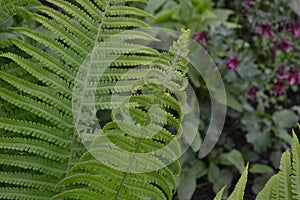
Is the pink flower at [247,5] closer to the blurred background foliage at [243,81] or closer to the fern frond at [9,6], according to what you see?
the blurred background foliage at [243,81]

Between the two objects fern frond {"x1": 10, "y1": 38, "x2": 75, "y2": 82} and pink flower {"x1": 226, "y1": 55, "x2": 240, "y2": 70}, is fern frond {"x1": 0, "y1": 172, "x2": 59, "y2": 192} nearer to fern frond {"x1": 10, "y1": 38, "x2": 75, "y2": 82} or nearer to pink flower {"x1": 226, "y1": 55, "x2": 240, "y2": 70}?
fern frond {"x1": 10, "y1": 38, "x2": 75, "y2": 82}

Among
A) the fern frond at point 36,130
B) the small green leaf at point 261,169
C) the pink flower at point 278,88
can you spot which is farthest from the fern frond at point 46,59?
the pink flower at point 278,88

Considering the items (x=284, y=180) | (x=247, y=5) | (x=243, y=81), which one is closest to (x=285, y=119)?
(x=243, y=81)

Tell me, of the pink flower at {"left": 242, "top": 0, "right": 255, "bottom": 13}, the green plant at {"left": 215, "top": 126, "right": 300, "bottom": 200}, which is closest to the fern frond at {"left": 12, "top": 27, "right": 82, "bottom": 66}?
the green plant at {"left": 215, "top": 126, "right": 300, "bottom": 200}

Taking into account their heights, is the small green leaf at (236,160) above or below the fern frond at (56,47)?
above

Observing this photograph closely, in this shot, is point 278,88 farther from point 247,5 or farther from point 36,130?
point 36,130

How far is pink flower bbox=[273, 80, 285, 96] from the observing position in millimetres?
2289

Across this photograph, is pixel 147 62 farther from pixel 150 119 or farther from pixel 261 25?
pixel 261 25

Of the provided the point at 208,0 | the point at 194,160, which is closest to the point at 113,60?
the point at 194,160

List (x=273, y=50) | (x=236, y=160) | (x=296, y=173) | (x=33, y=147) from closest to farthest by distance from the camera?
(x=296, y=173) < (x=33, y=147) < (x=236, y=160) < (x=273, y=50)

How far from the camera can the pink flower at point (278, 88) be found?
7.51 feet

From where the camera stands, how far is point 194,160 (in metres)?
2.22

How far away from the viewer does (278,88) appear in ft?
7.53

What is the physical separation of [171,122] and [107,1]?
341mm
